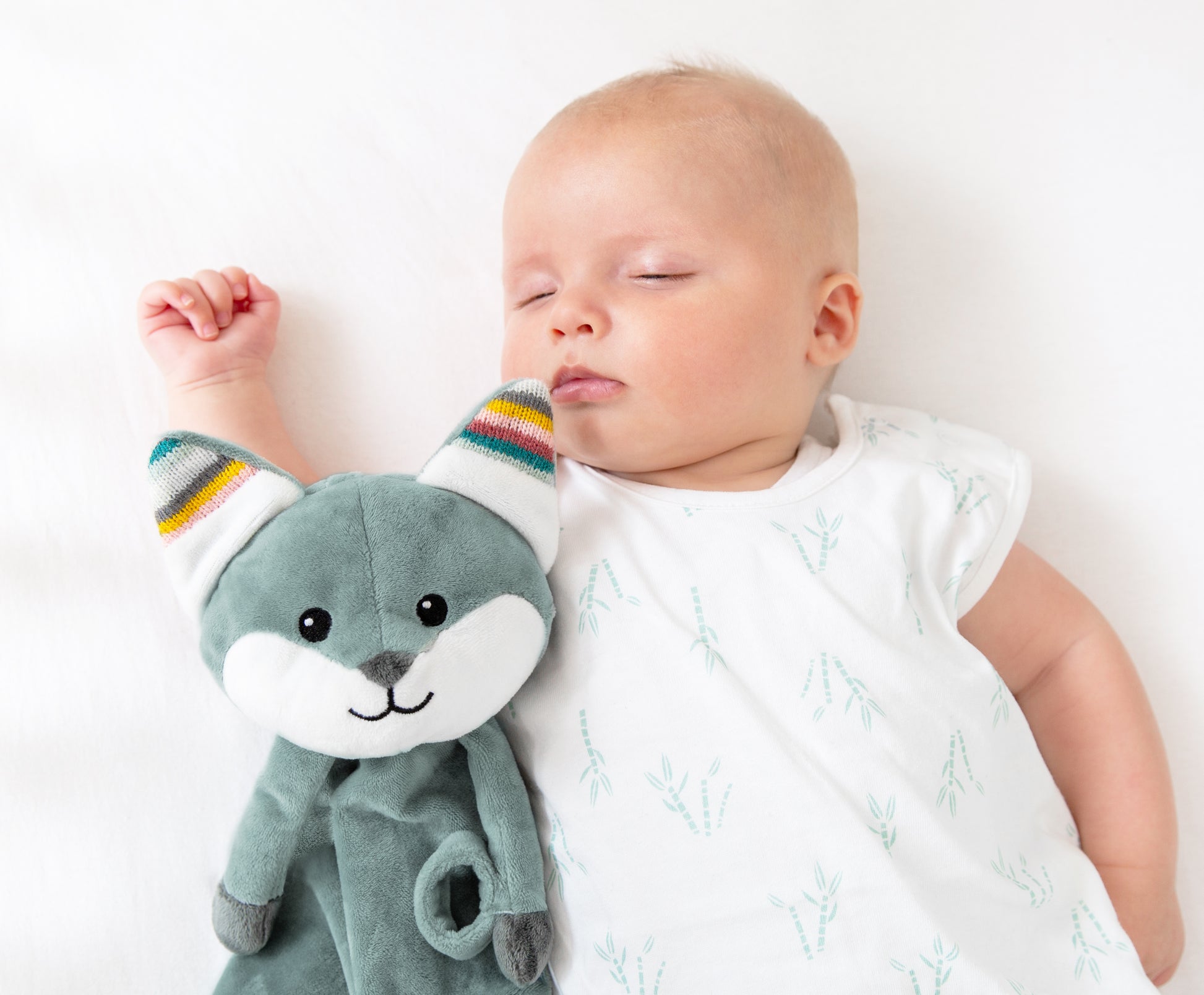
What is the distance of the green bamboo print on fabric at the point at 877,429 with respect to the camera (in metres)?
1.14

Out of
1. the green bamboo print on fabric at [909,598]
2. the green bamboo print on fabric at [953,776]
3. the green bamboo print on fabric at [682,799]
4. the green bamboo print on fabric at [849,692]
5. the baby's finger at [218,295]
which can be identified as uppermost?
the baby's finger at [218,295]

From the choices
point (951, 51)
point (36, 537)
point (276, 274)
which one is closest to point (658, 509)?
point (276, 274)

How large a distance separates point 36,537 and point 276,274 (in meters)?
0.39

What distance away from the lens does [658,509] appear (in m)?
1.01

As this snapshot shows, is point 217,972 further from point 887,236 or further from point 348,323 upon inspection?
point 887,236

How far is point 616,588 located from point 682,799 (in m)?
0.21

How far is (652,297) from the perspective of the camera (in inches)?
38.5

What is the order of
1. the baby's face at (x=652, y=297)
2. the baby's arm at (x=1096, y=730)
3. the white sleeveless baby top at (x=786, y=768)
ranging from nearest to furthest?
the white sleeveless baby top at (x=786, y=768), the baby's face at (x=652, y=297), the baby's arm at (x=1096, y=730)

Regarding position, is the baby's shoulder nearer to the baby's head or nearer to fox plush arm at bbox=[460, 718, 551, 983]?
the baby's head

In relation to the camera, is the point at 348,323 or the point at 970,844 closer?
the point at 970,844

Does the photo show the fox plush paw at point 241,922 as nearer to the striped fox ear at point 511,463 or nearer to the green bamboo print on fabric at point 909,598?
the striped fox ear at point 511,463

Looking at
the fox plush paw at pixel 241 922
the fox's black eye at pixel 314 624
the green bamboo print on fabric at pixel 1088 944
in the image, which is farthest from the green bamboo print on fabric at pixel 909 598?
the fox plush paw at pixel 241 922

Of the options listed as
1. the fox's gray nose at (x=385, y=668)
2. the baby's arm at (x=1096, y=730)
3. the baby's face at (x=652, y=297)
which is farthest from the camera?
the baby's arm at (x=1096, y=730)

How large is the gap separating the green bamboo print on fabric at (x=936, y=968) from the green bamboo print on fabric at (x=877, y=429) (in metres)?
0.53
